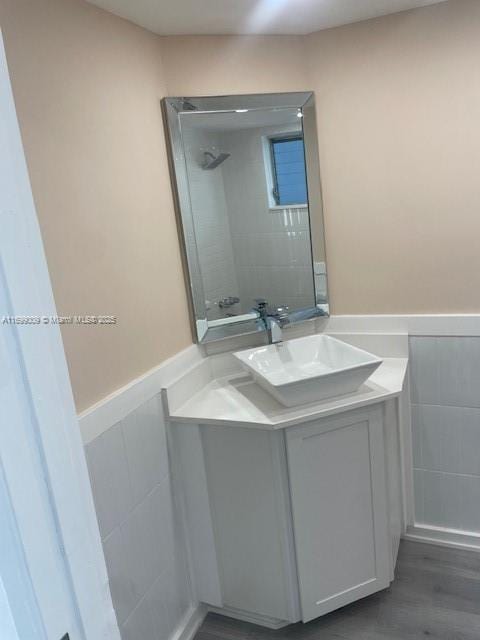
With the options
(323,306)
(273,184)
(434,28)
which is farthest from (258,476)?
(434,28)

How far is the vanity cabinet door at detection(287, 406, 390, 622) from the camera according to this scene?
1685mm

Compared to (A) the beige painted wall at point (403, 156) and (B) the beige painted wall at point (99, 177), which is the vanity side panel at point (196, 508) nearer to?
(B) the beige painted wall at point (99, 177)

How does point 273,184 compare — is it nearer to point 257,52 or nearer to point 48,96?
point 257,52

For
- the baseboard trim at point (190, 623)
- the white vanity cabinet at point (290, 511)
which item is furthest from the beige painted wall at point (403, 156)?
the baseboard trim at point (190, 623)

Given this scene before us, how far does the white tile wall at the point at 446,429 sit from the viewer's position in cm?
200

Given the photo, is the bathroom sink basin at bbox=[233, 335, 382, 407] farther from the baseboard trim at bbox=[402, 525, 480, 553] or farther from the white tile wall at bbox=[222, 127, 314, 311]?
the baseboard trim at bbox=[402, 525, 480, 553]

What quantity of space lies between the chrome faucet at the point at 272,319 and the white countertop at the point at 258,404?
0.69 feet

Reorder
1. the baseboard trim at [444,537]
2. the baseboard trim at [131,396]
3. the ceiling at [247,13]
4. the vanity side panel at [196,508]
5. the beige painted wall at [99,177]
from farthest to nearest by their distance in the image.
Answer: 1. the baseboard trim at [444,537]
2. the vanity side panel at [196,508]
3. the ceiling at [247,13]
4. the baseboard trim at [131,396]
5. the beige painted wall at [99,177]

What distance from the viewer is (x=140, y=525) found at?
5.23 ft

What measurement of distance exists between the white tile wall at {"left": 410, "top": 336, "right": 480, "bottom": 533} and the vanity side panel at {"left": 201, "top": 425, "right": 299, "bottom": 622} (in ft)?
2.50

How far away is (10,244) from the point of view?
529 millimetres

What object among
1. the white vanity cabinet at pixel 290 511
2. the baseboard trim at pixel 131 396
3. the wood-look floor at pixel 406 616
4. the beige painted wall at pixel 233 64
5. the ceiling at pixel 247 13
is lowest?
the wood-look floor at pixel 406 616

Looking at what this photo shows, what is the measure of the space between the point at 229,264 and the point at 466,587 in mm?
1589

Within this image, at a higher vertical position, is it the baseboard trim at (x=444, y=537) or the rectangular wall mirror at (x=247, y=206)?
the rectangular wall mirror at (x=247, y=206)
